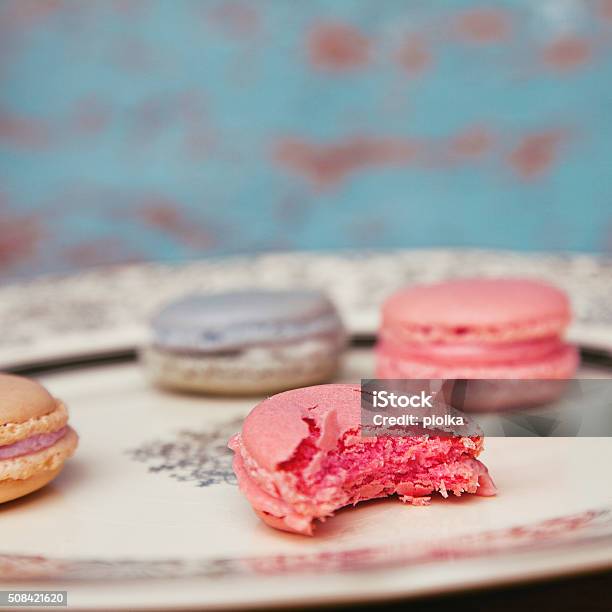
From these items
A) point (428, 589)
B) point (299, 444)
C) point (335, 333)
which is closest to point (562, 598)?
point (428, 589)

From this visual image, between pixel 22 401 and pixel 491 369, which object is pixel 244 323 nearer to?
pixel 491 369

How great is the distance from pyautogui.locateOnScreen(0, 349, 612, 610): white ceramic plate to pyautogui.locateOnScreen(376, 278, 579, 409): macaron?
0.61 ft

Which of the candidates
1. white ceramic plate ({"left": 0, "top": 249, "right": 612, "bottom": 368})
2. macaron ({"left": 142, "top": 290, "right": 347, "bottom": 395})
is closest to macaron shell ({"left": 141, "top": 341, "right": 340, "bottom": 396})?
macaron ({"left": 142, "top": 290, "right": 347, "bottom": 395})

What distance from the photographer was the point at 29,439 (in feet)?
4.22

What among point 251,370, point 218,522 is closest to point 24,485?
point 218,522

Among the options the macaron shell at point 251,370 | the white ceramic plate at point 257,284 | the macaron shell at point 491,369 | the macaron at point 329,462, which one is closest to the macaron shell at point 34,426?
the macaron at point 329,462

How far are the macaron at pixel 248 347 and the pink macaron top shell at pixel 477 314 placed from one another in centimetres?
13

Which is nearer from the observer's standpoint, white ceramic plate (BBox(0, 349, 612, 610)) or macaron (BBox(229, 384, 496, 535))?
white ceramic plate (BBox(0, 349, 612, 610))

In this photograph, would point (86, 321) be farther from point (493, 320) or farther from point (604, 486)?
point (604, 486)

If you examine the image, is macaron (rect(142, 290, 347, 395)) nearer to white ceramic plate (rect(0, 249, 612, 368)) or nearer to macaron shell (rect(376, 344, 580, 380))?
macaron shell (rect(376, 344, 580, 380))

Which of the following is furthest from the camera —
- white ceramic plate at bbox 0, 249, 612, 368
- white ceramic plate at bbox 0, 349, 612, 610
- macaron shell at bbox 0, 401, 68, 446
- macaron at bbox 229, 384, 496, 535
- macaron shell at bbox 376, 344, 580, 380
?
white ceramic plate at bbox 0, 249, 612, 368

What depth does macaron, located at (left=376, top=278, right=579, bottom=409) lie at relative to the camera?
166 cm

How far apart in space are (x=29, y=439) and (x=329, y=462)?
1.26 feet

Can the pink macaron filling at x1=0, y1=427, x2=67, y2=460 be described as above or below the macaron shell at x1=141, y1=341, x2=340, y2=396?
above
